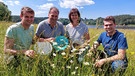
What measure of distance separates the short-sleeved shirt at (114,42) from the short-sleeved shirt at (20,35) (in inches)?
59.9

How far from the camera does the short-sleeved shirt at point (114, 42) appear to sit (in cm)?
474

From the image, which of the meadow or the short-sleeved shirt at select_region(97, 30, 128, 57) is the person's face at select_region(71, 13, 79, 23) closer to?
the short-sleeved shirt at select_region(97, 30, 128, 57)

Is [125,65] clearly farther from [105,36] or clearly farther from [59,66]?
[59,66]

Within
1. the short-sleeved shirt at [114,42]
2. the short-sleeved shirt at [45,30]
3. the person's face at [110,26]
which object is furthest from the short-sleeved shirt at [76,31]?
the person's face at [110,26]

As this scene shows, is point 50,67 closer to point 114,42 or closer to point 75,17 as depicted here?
point 114,42

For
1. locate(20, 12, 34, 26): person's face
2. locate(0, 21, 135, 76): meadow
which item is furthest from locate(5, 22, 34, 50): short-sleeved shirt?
locate(0, 21, 135, 76): meadow

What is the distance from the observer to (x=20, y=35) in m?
4.55

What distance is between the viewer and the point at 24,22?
4590mm

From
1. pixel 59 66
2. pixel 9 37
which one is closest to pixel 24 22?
pixel 9 37

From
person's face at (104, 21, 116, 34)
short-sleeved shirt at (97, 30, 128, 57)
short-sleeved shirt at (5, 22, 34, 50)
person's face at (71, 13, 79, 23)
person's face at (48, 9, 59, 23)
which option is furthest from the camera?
person's face at (71, 13, 79, 23)

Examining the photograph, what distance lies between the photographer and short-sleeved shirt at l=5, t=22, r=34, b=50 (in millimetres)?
4430

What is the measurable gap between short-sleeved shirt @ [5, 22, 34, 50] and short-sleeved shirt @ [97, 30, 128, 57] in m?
1.52

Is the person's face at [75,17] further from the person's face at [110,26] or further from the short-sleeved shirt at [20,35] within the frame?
the short-sleeved shirt at [20,35]

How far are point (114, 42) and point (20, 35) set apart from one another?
5.93 ft
